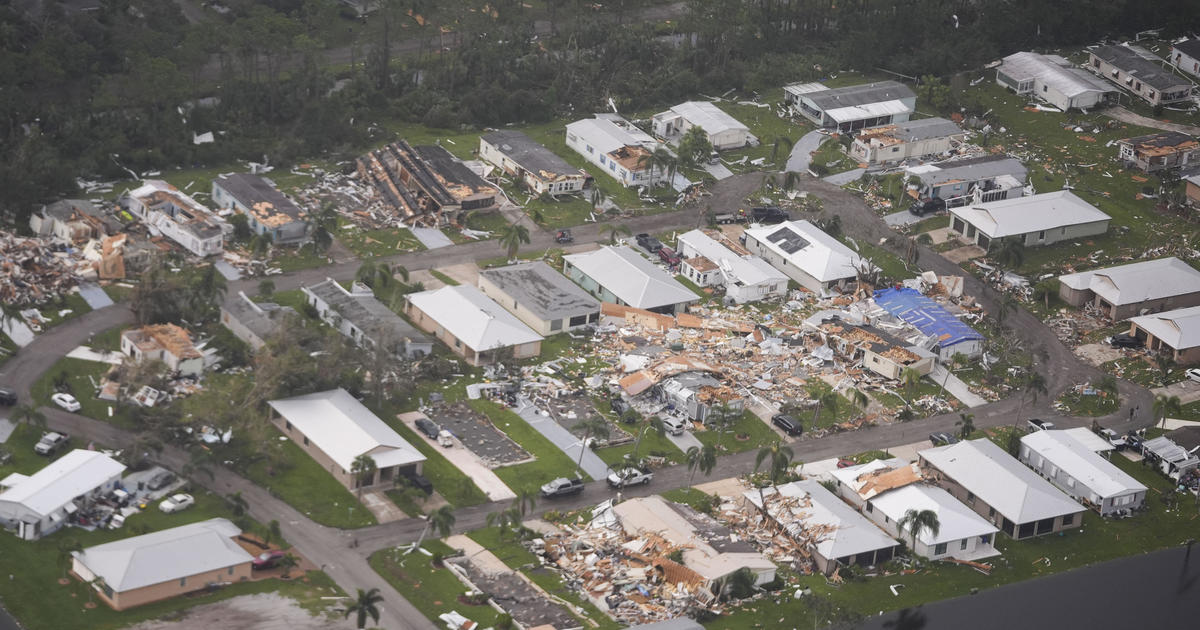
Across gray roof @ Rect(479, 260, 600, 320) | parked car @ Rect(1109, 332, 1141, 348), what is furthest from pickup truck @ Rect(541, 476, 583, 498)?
parked car @ Rect(1109, 332, 1141, 348)

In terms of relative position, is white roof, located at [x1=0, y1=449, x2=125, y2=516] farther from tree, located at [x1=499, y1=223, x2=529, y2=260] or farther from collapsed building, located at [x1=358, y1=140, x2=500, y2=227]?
collapsed building, located at [x1=358, y1=140, x2=500, y2=227]

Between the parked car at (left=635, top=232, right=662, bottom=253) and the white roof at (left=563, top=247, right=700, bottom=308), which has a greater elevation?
the white roof at (left=563, top=247, right=700, bottom=308)

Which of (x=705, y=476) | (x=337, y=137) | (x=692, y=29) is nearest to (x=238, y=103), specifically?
(x=337, y=137)

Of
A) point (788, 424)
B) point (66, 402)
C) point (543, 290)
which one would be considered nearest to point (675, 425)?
point (788, 424)

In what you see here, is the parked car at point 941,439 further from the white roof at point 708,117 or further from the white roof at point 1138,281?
the white roof at point 708,117

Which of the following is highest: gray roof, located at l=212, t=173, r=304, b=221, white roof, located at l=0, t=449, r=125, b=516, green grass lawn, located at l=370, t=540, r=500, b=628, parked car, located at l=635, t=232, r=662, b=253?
white roof, located at l=0, t=449, r=125, b=516

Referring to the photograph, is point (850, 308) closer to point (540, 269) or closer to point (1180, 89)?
point (540, 269)

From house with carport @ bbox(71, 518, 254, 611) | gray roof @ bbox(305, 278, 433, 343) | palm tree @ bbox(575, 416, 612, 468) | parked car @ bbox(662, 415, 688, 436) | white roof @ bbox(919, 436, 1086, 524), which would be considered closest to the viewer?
house with carport @ bbox(71, 518, 254, 611)
